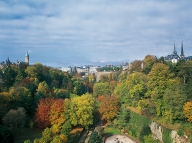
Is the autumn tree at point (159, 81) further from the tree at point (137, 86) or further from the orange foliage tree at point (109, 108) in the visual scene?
the orange foliage tree at point (109, 108)

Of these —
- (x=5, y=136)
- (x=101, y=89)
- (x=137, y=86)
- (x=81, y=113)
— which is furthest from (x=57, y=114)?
(x=101, y=89)

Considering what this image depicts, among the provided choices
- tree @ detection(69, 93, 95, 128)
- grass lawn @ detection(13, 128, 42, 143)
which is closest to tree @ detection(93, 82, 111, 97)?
tree @ detection(69, 93, 95, 128)

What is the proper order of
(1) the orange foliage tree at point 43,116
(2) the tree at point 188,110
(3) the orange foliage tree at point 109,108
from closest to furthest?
(2) the tree at point 188,110 < (1) the orange foliage tree at point 43,116 < (3) the orange foliage tree at point 109,108

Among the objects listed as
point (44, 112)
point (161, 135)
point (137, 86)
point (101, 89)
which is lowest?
point (161, 135)

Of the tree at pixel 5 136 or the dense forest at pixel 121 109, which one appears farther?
the dense forest at pixel 121 109

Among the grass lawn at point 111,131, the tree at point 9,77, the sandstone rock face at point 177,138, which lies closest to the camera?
the sandstone rock face at point 177,138

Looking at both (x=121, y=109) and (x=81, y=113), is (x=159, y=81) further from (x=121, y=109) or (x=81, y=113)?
(x=81, y=113)

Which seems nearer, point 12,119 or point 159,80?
point 12,119

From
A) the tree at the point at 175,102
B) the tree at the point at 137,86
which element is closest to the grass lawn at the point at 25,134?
the tree at the point at 137,86
